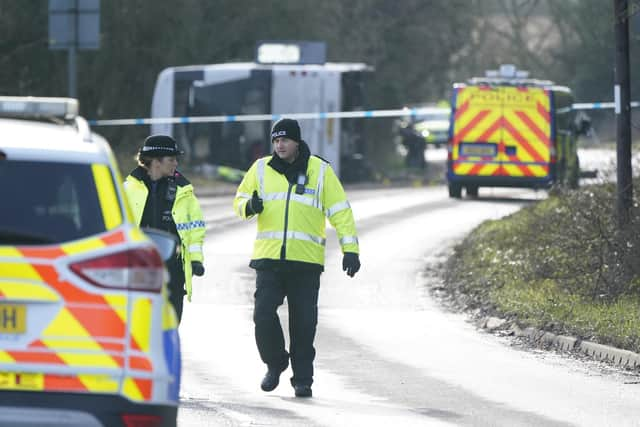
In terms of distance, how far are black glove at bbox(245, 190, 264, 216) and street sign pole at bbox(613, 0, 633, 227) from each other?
6.40m

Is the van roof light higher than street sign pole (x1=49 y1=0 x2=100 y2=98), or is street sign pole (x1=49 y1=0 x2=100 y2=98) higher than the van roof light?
street sign pole (x1=49 y1=0 x2=100 y2=98)

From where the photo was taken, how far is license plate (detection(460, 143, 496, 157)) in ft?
94.6

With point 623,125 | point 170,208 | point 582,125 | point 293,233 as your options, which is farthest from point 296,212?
point 582,125

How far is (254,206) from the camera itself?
381 inches

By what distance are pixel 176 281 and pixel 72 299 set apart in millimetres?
3700

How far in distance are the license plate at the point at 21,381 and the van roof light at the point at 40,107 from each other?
41.1 inches

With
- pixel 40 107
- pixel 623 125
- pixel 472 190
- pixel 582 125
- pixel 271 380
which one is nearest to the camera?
pixel 40 107

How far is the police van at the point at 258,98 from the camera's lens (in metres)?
33.4

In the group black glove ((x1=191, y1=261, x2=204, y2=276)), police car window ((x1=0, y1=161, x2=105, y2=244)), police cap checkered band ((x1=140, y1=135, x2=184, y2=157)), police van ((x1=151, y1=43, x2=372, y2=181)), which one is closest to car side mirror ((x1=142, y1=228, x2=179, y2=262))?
police car window ((x1=0, y1=161, x2=105, y2=244))

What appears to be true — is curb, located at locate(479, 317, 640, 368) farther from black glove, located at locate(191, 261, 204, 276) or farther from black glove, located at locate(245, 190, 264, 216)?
black glove, located at locate(191, 261, 204, 276)

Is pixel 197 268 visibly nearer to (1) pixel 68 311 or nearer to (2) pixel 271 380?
(2) pixel 271 380

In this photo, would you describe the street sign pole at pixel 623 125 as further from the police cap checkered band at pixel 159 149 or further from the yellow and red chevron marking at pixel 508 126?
the yellow and red chevron marking at pixel 508 126

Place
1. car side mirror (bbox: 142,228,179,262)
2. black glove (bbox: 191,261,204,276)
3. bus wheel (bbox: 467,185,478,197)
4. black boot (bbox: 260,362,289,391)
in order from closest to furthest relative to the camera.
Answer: car side mirror (bbox: 142,228,179,262) < black glove (bbox: 191,261,204,276) < black boot (bbox: 260,362,289,391) < bus wheel (bbox: 467,185,478,197)

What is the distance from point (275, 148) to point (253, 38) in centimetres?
3030
